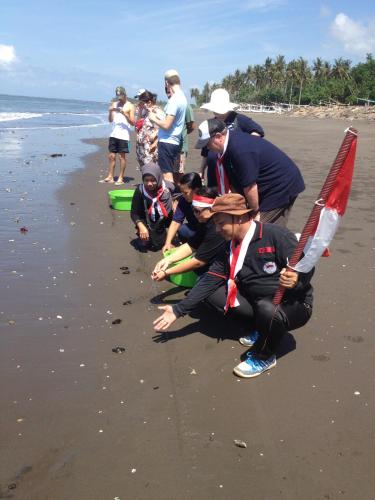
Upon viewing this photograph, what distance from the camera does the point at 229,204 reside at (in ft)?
9.41

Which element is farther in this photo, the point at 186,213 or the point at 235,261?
the point at 186,213

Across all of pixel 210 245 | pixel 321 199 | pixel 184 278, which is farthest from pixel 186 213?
pixel 321 199

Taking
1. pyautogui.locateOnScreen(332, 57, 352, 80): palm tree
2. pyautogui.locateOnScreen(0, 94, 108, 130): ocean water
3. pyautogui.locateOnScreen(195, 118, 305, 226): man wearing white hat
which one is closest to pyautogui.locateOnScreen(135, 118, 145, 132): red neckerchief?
pyautogui.locateOnScreen(195, 118, 305, 226): man wearing white hat

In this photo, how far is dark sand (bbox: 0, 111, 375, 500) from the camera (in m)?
2.30

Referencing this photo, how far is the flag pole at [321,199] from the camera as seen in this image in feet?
8.44

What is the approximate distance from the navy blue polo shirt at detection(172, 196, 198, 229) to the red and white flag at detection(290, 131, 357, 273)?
160 cm

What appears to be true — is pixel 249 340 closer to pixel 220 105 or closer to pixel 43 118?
pixel 220 105

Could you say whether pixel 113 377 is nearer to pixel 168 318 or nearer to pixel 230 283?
pixel 168 318

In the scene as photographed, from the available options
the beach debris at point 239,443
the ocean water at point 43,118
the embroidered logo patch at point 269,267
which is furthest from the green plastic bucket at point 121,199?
the ocean water at point 43,118

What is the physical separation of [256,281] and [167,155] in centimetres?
351

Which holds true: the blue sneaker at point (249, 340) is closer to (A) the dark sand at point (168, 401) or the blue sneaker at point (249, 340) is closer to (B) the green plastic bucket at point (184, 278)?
(A) the dark sand at point (168, 401)

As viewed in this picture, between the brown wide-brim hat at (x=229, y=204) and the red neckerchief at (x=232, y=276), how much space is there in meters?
0.31

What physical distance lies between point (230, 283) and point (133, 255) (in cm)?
244

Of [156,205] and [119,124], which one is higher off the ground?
[119,124]
